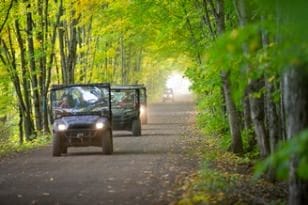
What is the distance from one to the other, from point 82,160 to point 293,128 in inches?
402

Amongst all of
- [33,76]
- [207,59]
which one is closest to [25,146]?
[33,76]

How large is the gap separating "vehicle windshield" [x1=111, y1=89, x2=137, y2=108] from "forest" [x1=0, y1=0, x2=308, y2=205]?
2.88m

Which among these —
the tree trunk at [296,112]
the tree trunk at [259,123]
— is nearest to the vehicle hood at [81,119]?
the tree trunk at [259,123]

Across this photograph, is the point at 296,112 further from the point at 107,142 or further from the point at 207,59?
the point at 107,142

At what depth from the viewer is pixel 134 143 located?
2344cm

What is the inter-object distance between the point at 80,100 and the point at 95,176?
6234 mm

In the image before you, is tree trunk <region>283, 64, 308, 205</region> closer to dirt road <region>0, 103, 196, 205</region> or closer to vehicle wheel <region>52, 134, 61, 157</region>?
dirt road <region>0, 103, 196, 205</region>

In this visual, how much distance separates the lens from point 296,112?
314 inches

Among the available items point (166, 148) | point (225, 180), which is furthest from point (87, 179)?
point (166, 148)

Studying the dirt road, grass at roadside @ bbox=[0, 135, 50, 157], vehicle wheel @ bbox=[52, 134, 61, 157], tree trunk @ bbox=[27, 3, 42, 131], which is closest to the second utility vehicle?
grass at roadside @ bbox=[0, 135, 50, 157]

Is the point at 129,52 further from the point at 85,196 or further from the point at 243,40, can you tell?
the point at 243,40

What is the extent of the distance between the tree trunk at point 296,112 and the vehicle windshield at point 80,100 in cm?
1173

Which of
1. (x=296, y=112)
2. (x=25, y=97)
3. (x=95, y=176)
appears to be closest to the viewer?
(x=296, y=112)

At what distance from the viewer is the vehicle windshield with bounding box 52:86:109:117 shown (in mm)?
19516
